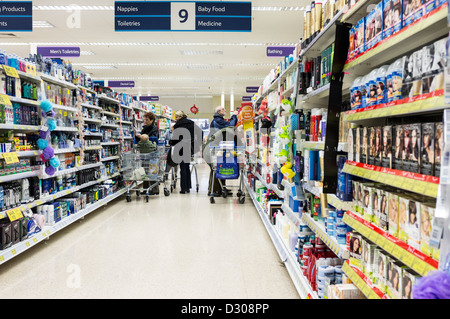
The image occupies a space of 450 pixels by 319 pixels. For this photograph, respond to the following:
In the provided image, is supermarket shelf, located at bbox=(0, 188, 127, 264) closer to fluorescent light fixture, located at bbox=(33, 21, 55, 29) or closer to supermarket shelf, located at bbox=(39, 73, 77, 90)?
supermarket shelf, located at bbox=(39, 73, 77, 90)

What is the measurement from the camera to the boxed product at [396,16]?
1.56 metres

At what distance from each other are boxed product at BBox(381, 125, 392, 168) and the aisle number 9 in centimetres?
594

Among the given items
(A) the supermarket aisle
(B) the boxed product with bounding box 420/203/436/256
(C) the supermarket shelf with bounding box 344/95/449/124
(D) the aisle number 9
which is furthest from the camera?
(D) the aisle number 9

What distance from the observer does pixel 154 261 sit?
372 cm

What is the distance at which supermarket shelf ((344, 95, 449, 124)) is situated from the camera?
1.24 m

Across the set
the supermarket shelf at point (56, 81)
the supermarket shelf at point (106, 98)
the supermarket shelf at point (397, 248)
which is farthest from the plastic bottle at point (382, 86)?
the supermarket shelf at point (106, 98)

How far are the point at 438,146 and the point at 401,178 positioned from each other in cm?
22

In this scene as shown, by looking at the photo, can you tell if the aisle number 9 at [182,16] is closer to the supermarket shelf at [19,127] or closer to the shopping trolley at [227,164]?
the shopping trolley at [227,164]

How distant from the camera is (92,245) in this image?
430 cm

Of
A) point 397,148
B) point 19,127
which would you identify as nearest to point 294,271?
point 397,148

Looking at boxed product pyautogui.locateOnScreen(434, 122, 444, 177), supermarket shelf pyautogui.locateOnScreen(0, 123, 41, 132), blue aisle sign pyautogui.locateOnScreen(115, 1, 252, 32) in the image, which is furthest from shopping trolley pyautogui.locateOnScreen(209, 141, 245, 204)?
boxed product pyautogui.locateOnScreen(434, 122, 444, 177)

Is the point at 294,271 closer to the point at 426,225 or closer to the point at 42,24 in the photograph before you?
the point at 426,225

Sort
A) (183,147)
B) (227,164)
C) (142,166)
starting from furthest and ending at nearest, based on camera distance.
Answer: (183,147), (142,166), (227,164)
